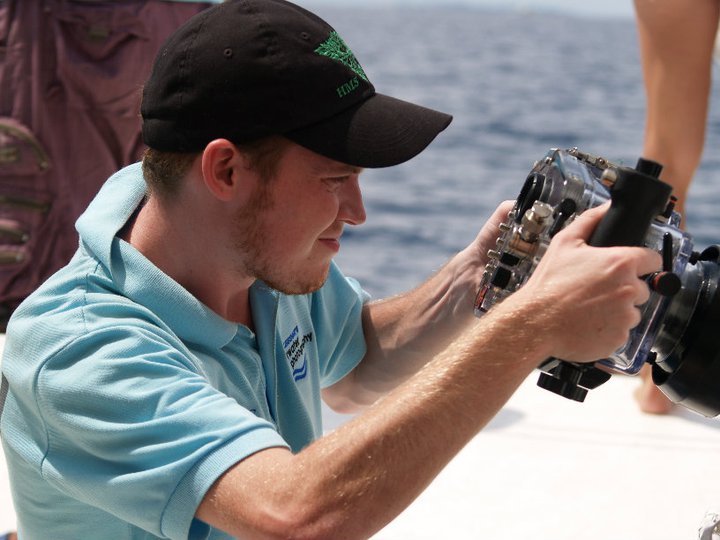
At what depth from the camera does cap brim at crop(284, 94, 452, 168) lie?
4.74 ft

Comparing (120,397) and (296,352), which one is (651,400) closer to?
(296,352)

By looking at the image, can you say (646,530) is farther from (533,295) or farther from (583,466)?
(533,295)

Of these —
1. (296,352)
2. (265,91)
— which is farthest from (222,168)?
(296,352)

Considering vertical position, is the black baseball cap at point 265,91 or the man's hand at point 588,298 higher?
the black baseball cap at point 265,91

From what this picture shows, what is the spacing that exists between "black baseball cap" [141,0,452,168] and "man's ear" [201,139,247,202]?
17 mm

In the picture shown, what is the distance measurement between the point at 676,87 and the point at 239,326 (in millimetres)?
1391

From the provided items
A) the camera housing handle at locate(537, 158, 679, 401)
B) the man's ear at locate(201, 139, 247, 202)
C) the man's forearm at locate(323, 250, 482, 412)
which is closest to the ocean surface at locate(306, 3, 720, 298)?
the man's forearm at locate(323, 250, 482, 412)

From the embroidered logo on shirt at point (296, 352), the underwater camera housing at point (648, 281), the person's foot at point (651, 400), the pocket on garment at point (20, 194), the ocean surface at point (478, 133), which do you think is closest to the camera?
the underwater camera housing at point (648, 281)

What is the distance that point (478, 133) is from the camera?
503 inches

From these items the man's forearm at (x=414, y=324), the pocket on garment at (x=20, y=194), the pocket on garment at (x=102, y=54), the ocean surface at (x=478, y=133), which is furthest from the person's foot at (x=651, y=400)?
the pocket on garment at (x=20, y=194)

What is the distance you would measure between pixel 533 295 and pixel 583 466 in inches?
43.3

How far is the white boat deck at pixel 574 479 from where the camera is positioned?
206 centimetres

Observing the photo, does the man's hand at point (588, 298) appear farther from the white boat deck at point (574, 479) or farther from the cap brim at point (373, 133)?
the white boat deck at point (574, 479)

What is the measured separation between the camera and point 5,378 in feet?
4.74
